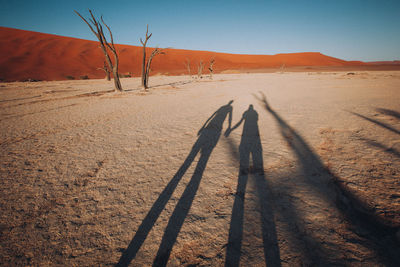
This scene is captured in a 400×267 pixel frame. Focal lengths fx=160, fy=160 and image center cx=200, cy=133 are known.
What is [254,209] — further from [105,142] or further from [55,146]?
[55,146]

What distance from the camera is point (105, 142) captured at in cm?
270

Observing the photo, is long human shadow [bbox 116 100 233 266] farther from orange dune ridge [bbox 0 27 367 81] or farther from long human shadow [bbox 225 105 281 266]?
orange dune ridge [bbox 0 27 367 81]

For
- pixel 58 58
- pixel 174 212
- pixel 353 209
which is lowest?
pixel 174 212

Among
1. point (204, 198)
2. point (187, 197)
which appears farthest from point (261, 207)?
point (187, 197)

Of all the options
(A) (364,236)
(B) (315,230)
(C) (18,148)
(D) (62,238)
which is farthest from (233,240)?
(C) (18,148)

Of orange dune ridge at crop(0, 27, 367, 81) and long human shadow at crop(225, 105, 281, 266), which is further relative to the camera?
orange dune ridge at crop(0, 27, 367, 81)

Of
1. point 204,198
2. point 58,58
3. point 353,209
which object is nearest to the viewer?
point 353,209

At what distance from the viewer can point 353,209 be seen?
1273 mm

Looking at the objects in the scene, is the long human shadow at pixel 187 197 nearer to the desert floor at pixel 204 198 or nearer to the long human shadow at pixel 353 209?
the desert floor at pixel 204 198

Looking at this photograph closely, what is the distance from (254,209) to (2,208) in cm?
220

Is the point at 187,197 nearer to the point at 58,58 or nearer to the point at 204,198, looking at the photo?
the point at 204,198

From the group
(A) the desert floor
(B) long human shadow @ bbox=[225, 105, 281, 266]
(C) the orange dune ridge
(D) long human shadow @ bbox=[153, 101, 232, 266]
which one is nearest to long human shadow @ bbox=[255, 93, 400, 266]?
(A) the desert floor

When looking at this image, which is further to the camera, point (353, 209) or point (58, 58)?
point (58, 58)

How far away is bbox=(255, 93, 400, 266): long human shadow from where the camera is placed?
3.26 ft
